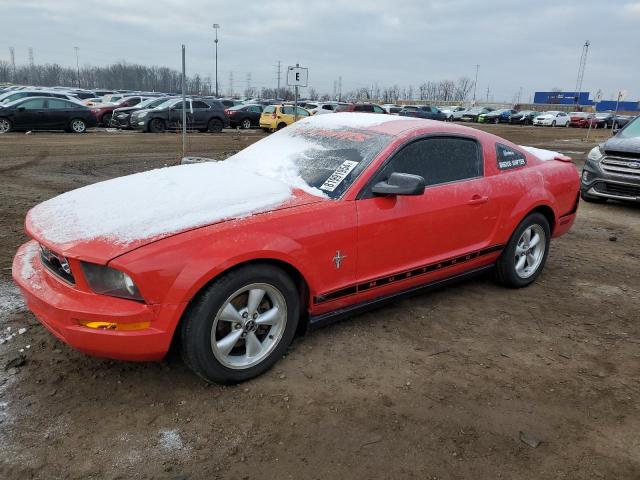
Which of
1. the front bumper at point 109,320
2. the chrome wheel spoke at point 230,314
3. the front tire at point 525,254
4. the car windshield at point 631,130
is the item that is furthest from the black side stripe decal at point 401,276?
the car windshield at point 631,130

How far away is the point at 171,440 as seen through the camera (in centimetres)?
260

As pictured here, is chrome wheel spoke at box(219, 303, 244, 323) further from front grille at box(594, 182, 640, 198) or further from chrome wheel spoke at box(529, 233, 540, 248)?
front grille at box(594, 182, 640, 198)

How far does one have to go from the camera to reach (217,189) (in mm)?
3379

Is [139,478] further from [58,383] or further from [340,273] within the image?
[340,273]

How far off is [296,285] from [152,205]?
100 centimetres

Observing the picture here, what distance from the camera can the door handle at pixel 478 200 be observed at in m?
4.04

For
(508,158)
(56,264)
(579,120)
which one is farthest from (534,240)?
(579,120)

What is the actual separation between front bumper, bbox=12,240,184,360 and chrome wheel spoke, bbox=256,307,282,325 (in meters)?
0.52

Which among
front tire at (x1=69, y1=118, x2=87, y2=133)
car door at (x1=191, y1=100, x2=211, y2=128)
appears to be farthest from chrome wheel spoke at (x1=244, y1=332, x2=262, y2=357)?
car door at (x1=191, y1=100, x2=211, y2=128)

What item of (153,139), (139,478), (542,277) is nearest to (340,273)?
(139,478)

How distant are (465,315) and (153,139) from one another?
15957mm

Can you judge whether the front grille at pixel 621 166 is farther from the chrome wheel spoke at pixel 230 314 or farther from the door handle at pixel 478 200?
the chrome wheel spoke at pixel 230 314

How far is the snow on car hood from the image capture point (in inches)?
111

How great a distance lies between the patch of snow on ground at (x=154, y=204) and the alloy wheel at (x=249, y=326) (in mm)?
473
